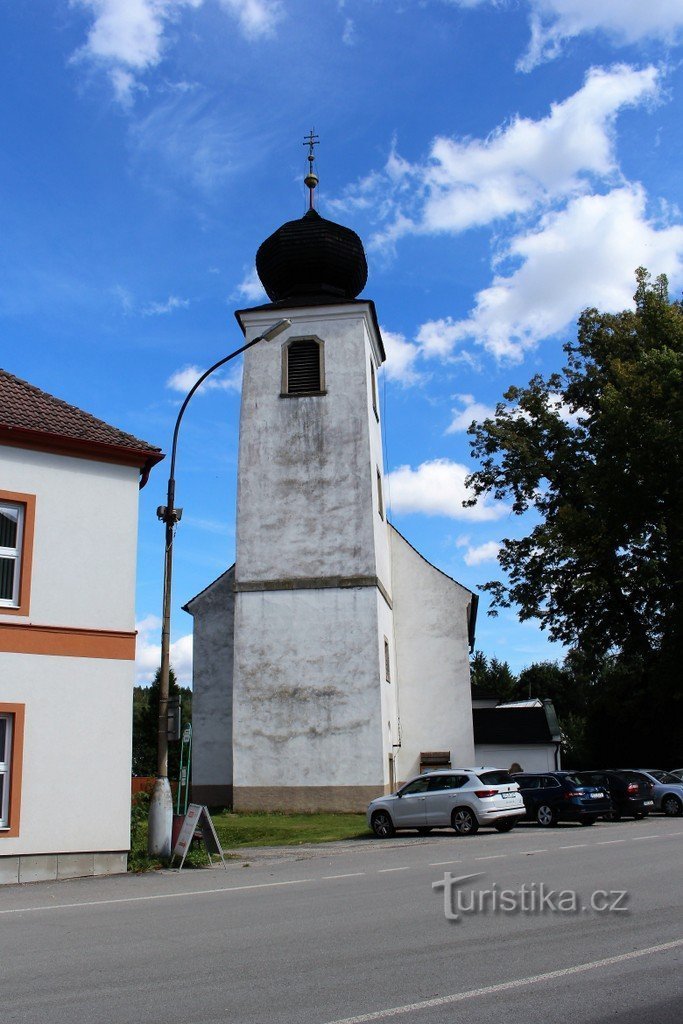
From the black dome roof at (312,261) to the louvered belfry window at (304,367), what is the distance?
6.99 ft

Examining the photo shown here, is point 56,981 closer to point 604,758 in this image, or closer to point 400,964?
point 400,964

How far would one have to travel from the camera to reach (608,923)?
27.9 ft

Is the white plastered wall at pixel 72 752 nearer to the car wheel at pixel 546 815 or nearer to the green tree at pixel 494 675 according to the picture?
the car wheel at pixel 546 815

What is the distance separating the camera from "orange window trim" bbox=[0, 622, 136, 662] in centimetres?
1489

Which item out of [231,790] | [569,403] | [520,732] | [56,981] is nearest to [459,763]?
[231,790]

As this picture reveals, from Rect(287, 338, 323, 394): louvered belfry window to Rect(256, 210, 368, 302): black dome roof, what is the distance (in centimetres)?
213

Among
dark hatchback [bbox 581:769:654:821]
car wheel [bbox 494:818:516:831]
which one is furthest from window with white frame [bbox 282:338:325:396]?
car wheel [bbox 494:818:516:831]

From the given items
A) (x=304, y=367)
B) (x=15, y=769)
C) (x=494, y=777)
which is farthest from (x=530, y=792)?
(x=304, y=367)

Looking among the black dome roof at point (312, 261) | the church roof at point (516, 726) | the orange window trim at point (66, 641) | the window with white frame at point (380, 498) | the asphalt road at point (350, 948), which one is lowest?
the asphalt road at point (350, 948)

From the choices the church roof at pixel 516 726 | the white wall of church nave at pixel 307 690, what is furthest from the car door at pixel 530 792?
the church roof at pixel 516 726

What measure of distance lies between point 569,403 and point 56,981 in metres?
34.9

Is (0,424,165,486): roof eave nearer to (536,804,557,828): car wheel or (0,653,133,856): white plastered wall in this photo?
(0,653,133,856): white plastered wall

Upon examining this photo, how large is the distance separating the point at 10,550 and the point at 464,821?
11548 millimetres

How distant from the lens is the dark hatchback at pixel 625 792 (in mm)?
26078
